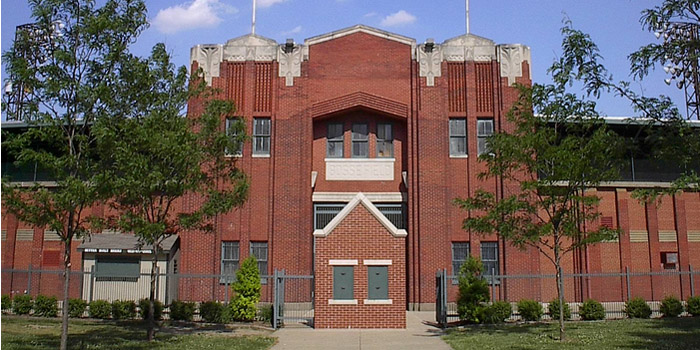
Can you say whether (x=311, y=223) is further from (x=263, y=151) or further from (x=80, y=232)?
(x=80, y=232)

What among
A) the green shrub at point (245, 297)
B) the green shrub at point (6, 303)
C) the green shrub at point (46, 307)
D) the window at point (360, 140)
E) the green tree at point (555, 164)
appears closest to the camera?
the green tree at point (555, 164)

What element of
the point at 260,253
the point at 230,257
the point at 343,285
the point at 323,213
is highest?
the point at 323,213

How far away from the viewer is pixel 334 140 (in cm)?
2980

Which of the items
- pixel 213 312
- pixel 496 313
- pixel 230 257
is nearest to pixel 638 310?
pixel 496 313

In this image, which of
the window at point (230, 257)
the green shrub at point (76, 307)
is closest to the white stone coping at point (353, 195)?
the window at point (230, 257)

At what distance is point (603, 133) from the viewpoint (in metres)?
18.2

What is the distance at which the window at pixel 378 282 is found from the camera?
2027cm

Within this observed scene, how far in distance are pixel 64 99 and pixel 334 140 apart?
54.4ft

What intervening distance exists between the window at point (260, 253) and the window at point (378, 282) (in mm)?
8974

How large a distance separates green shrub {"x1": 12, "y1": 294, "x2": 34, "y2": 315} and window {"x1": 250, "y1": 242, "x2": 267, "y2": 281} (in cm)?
902

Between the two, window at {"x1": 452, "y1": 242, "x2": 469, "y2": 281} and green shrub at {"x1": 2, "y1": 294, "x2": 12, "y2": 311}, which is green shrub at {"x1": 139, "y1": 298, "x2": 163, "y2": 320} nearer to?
green shrub at {"x1": 2, "y1": 294, "x2": 12, "y2": 311}

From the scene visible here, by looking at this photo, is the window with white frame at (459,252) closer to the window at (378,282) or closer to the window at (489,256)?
the window at (489,256)

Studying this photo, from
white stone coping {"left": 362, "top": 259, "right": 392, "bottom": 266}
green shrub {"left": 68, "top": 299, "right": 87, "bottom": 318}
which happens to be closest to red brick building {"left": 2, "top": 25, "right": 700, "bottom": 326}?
green shrub {"left": 68, "top": 299, "right": 87, "bottom": 318}

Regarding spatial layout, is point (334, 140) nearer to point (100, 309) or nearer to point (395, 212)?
point (395, 212)
